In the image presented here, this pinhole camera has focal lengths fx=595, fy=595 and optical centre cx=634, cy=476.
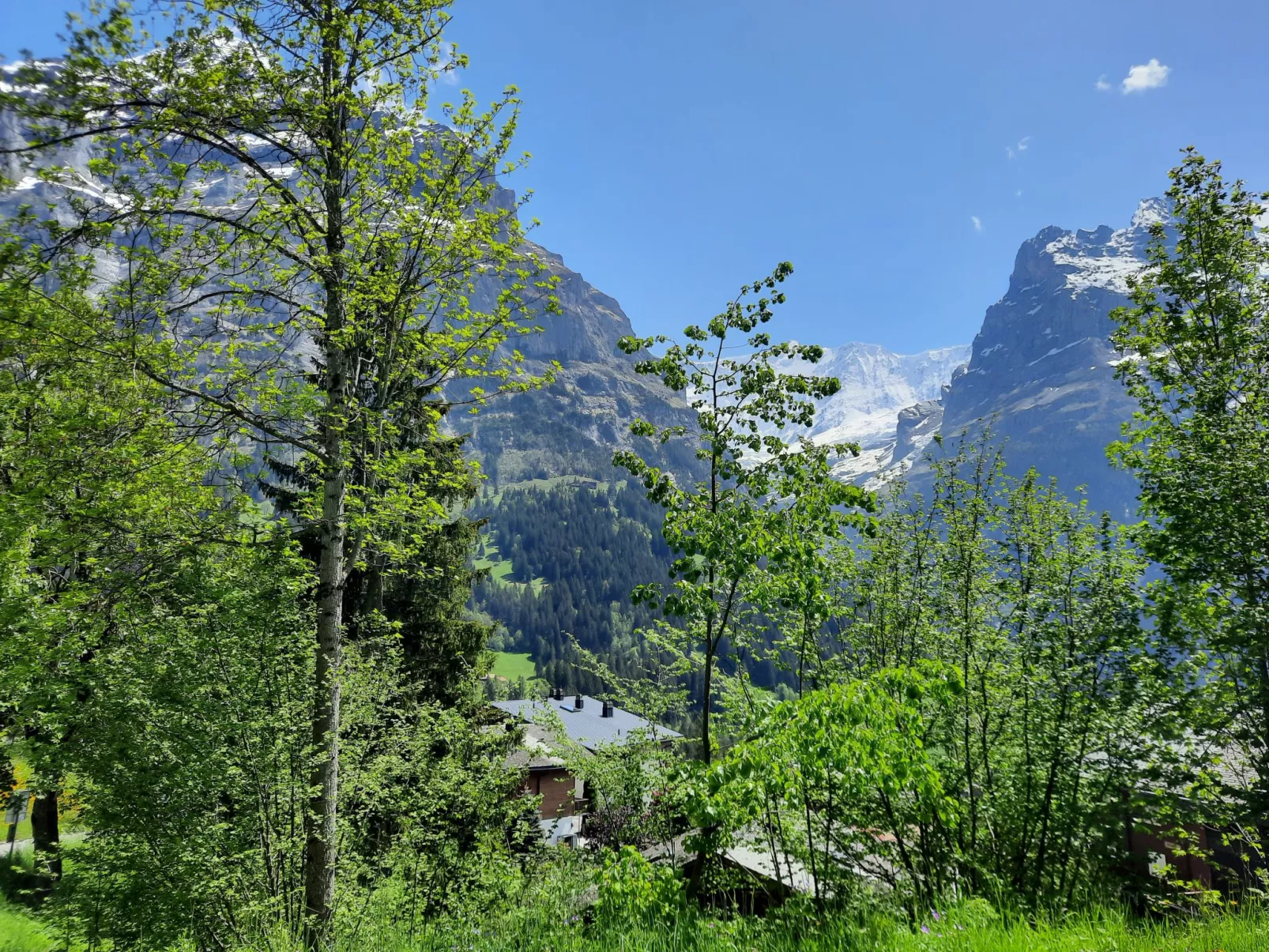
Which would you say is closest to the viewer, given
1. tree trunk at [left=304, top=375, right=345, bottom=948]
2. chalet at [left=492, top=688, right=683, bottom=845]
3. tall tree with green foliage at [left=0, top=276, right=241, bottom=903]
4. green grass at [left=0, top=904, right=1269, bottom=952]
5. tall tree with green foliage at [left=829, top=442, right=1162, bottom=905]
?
green grass at [left=0, top=904, right=1269, bottom=952]

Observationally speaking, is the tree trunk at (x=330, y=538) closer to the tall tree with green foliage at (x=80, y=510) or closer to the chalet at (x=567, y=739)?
the tall tree with green foliage at (x=80, y=510)

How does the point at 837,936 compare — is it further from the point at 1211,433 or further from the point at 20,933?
the point at 20,933

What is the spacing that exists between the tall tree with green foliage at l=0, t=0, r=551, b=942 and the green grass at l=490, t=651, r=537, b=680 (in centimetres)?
14377

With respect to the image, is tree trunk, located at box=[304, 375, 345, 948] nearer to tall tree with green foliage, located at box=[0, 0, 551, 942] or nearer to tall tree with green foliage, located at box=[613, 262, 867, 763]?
tall tree with green foliage, located at box=[0, 0, 551, 942]

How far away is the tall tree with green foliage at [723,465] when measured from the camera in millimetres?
6340

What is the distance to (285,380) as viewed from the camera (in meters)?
7.63

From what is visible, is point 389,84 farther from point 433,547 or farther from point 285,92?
point 433,547

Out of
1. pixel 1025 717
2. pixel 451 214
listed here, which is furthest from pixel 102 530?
pixel 1025 717

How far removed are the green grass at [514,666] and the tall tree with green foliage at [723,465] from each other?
14473 centimetres

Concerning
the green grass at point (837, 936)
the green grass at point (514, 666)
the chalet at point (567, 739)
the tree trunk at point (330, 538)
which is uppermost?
the tree trunk at point (330, 538)

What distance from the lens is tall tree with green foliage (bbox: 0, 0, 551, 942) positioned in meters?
6.38

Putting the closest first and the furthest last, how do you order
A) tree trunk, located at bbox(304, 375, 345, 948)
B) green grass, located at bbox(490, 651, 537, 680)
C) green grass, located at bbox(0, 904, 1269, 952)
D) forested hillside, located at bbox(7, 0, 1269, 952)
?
green grass, located at bbox(0, 904, 1269, 952)
forested hillside, located at bbox(7, 0, 1269, 952)
tree trunk, located at bbox(304, 375, 345, 948)
green grass, located at bbox(490, 651, 537, 680)

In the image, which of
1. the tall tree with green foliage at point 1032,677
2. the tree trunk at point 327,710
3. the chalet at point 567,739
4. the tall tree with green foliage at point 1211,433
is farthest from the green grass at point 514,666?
the tall tree with green foliage at point 1211,433

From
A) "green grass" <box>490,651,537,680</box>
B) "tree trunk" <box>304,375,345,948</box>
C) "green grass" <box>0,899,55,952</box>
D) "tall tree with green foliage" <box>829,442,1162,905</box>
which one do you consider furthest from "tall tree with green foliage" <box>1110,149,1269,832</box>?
"green grass" <box>490,651,537,680</box>
